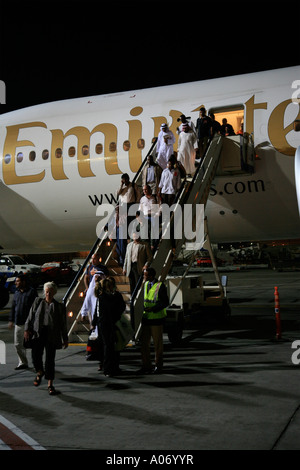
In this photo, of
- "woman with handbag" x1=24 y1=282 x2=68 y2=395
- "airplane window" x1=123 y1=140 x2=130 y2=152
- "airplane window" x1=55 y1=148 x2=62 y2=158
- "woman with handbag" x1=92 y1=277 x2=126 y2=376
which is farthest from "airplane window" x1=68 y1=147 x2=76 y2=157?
"woman with handbag" x1=24 y1=282 x2=68 y2=395

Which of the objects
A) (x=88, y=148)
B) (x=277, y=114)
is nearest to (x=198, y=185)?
(x=277, y=114)


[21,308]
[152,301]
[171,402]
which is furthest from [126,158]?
[171,402]

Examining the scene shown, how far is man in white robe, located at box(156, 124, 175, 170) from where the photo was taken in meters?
12.9

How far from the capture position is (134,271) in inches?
443

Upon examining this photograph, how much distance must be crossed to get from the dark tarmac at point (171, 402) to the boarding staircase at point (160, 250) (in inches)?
33.8

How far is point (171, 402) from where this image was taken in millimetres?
7266

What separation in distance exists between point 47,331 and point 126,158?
279 inches

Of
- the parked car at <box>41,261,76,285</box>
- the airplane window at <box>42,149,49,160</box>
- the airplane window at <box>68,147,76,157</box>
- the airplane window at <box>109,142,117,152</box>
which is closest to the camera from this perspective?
the airplane window at <box>109,142,117,152</box>

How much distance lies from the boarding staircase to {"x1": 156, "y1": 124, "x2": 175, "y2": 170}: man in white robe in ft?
1.62

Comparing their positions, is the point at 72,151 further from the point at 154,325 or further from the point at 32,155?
the point at 154,325

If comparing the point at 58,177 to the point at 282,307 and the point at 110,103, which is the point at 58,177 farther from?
the point at 282,307

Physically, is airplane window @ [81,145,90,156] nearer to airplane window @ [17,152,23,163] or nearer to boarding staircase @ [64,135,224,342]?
airplane window @ [17,152,23,163]

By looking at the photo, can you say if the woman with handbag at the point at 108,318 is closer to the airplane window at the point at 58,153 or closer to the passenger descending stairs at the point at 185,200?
the passenger descending stairs at the point at 185,200

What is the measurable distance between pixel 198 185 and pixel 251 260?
4932 centimetres
